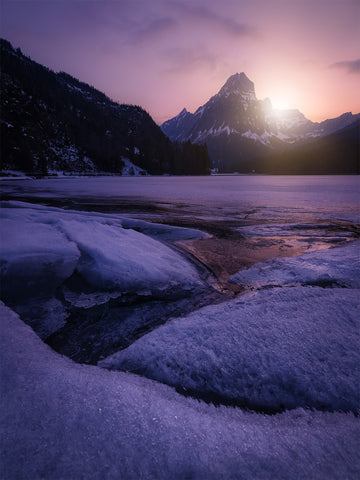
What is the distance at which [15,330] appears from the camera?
165 cm

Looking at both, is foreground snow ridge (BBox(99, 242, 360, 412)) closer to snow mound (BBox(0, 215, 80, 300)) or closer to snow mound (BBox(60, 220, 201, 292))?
snow mound (BBox(60, 220, 201, 292))

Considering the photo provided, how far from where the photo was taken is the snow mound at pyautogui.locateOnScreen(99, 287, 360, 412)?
48.6 inches

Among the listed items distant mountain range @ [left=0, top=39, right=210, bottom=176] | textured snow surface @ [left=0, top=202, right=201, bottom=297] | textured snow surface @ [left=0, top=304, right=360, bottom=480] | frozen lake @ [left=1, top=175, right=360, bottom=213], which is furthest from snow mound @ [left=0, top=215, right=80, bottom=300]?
distant mountain range @ [left=0, top=39, right=210, bottom=176]

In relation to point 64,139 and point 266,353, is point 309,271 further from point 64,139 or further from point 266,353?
point 64,139

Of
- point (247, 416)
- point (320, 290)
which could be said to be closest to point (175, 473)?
point (247, 416)

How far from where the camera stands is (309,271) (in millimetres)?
2871

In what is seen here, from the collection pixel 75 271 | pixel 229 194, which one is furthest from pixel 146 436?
pixel 229 194

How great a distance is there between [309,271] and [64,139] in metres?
98.9

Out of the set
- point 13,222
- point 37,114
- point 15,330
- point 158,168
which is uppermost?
point 37,114

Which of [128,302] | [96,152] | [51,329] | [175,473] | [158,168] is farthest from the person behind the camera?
[158,168]

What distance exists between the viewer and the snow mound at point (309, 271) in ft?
8.65

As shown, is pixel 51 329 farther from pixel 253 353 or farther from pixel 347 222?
pixel 347 222

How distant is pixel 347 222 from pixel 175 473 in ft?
24.2

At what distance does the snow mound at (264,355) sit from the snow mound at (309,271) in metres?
0.76
